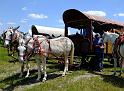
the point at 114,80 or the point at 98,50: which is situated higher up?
the point at 98,50

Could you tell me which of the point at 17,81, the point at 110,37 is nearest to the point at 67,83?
the point at 17,81

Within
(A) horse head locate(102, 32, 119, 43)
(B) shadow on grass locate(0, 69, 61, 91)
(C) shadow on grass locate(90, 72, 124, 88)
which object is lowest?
(B) shadow on grass locate(0, 69, 61, 91)

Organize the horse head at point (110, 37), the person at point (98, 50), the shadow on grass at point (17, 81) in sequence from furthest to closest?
1. the person at point (98, 50)
2. the horse head at point (110, 37)
3. the shadow on grass at point (17, 81)

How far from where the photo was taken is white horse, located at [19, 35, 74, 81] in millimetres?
14688

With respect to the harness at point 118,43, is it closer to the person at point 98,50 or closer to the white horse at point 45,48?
the person at point 98,50

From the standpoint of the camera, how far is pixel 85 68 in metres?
18.2

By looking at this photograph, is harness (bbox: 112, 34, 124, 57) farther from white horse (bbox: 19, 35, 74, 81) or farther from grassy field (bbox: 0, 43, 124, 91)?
white horse (bbox: 19, 35, 74, 81)

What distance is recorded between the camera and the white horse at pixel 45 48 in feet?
48.2

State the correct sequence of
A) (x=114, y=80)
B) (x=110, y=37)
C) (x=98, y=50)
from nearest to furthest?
1. (x=114, y=80)
2. (x=110, y=37)
3. (x=98, y=50)

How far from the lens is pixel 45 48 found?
49.3ft

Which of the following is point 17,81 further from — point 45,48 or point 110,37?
point 110,37

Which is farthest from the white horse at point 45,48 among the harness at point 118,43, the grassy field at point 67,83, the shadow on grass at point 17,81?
the harness at point 118,43

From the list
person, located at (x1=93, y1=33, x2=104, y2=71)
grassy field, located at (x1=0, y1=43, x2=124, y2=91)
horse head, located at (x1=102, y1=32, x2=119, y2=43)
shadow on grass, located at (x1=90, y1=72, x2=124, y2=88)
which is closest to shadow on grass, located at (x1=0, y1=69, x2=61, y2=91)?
grassy field, located at (x1=0, y1=43, x2=124, y2=91)

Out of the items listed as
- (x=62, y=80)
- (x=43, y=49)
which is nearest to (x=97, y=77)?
(x=62, y=80)
